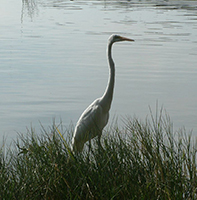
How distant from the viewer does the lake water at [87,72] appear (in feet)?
25.8

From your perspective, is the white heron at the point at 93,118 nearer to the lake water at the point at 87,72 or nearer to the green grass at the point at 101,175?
the lake water at the point at 87,72

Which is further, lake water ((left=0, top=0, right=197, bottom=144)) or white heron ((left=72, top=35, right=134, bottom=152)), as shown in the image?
lake water ((left=0, top=0, right=197, bottom=144))

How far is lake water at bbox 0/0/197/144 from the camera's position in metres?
7.86

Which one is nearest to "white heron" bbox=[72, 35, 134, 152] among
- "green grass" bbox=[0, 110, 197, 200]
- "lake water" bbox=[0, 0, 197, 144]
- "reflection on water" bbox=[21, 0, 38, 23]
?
"lake water" bbox=[0, 0, 197, 144]

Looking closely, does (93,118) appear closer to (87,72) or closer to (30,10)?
(87,72)

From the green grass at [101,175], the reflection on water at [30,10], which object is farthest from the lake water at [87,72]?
the reflection on water at [30,10]

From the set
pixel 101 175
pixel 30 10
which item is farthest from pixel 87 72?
pixel 30 10

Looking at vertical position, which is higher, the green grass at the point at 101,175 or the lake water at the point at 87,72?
the green grass at the point at 101,175

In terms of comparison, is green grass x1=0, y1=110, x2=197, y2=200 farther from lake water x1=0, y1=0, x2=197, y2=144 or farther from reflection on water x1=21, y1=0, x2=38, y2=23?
reflection on water x1=21, y1=0, x2=38, y2=23

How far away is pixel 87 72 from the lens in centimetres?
1098

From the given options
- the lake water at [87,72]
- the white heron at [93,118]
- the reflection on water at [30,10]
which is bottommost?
the lake water at [87,72]

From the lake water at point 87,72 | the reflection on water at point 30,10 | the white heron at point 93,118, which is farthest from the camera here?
the reflection on water at point 30,10

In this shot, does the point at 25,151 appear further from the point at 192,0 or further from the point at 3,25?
the point at 192,0

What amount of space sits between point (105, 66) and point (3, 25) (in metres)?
10.0
